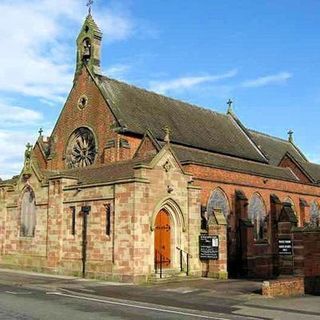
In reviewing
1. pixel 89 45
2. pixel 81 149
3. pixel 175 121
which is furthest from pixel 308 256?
pixel 89 45

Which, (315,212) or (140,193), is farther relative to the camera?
(315,212)

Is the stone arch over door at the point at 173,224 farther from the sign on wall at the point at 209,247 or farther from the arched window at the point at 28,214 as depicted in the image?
the arched window at the point at 28,214

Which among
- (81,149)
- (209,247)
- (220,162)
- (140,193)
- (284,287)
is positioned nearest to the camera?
(284,287)

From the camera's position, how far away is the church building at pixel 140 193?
936 inches

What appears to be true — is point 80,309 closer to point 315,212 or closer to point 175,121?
point 175,121

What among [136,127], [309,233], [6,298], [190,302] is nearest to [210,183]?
[136,127]

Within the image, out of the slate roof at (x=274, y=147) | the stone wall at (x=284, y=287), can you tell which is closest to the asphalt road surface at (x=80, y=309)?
the stone wall at (x=284, y=287)

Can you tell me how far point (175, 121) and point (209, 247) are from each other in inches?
653

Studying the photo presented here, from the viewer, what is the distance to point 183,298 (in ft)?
55.9

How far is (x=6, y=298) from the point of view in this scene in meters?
15.7

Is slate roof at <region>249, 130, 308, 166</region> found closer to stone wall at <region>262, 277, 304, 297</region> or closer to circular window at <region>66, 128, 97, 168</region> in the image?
circular window at <region>66, 128, 97, 168</region>

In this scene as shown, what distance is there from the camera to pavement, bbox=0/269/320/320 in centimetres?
1373

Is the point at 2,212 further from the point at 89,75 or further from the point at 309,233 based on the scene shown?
the point at 309,233

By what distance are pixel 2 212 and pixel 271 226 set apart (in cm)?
1947
